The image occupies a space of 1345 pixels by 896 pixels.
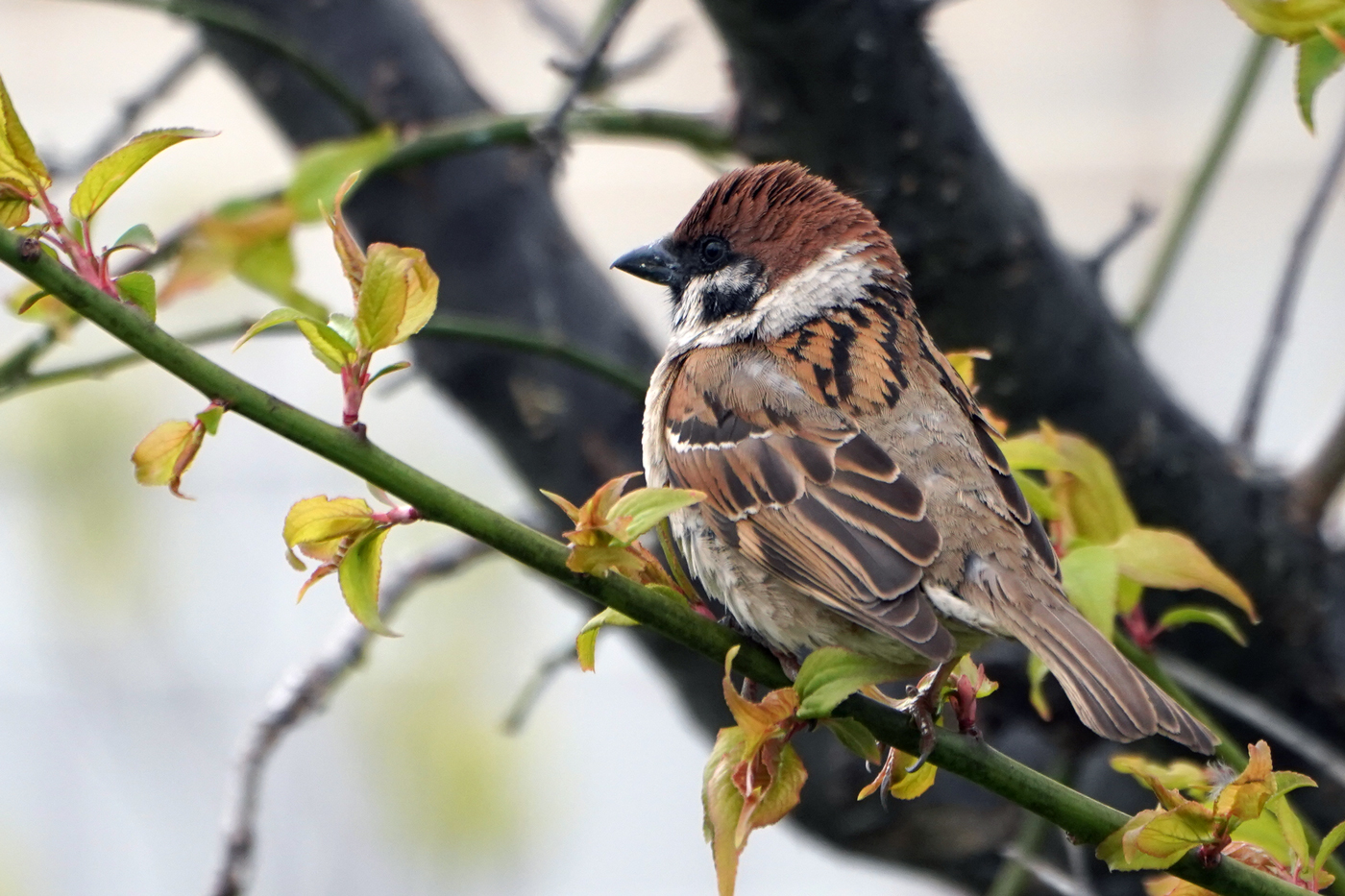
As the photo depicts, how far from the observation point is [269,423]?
43.9 inches

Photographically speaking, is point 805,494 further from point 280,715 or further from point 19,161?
point 19,161

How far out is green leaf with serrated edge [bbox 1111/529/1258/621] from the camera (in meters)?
1.60

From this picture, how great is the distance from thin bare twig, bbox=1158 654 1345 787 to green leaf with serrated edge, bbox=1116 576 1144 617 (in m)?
0.57

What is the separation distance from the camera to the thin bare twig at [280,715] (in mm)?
2023

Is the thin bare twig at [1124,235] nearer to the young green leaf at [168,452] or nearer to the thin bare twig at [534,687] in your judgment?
the thin bare twig at [534,687]

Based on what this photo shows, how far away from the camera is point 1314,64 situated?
147 centimetres

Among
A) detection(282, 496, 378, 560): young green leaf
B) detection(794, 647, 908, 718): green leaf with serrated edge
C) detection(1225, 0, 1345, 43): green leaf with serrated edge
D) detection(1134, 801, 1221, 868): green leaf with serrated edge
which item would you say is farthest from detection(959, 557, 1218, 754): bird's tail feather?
detection(282, 496, 378, 560): young green leaf

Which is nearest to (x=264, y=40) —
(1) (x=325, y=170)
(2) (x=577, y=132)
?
(1) (x=325, y=170)

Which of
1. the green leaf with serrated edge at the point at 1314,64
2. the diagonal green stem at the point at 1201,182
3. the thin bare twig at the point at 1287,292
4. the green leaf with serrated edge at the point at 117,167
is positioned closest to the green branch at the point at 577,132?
the diagonal green stem at the point at 1201,182

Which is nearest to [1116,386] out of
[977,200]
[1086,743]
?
[977,200]

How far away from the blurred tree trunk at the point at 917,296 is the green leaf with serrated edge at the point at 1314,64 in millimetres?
972

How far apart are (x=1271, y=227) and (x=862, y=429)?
730cm

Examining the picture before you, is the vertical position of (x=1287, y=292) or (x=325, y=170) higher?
(x=1287, y=292)

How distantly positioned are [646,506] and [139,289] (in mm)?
462
